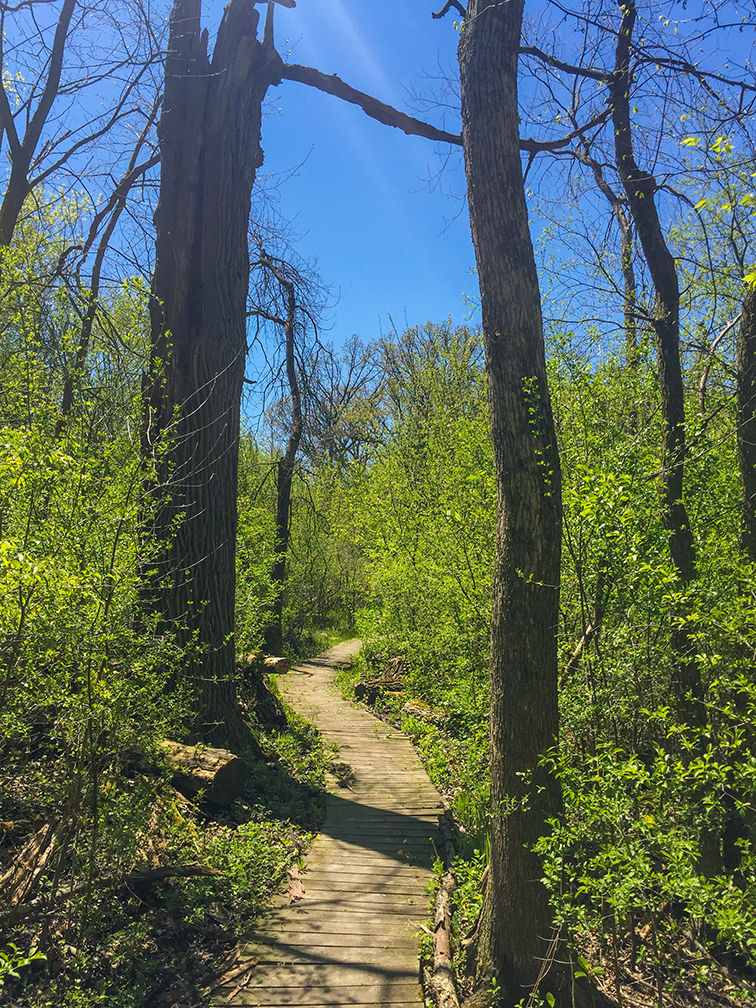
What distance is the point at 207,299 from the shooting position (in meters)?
6.02

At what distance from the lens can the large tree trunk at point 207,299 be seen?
5.66m

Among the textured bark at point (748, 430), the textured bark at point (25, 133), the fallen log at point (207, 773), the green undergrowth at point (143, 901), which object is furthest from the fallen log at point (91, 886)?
the textured bark at point (25, 133)

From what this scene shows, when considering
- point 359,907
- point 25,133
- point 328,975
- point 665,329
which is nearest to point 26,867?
point 328,975

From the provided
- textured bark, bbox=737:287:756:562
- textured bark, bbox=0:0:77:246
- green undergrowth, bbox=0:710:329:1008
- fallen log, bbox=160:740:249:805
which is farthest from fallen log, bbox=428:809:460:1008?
textured bark, bbox=0:0:77:246

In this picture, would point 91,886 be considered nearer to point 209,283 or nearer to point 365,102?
point 209,283

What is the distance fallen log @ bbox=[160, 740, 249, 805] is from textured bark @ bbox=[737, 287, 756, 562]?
14.4 ft

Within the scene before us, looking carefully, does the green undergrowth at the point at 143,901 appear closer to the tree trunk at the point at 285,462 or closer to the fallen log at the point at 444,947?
the fallen log at the point at 444,947

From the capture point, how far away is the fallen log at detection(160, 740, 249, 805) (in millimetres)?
4887

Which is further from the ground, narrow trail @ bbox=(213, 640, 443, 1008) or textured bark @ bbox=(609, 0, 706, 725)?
textured bark @ bbox=(609, 0, 706, 725)

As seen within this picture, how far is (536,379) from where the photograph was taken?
11.7ft

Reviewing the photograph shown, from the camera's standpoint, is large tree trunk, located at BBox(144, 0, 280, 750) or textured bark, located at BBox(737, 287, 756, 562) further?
large tree trunk, located at BBox(144, 0, 280, 750)

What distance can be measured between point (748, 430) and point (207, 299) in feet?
15.9

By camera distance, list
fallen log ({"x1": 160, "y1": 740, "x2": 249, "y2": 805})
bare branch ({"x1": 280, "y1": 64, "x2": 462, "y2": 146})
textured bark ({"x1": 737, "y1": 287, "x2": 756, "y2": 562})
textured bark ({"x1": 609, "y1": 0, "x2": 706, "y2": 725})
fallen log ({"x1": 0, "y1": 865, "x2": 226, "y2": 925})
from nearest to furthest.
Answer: fallen log ({"x1": 0, "y1": 865, "x2": 226, "y2": 925})
textured bark ({"x1": 609, "y1": 0, "x2": 706, "y2": 725})
textured bark ({"x1": 737, "y1": 287, "x2": 756, "y2": 562})
fallen log ({"x1": 160, "y1": 740, "x2": 249, "y2": 805})
bare branch ({"x1": 280, "y1": 64, "x2": 462, "y2": 146})

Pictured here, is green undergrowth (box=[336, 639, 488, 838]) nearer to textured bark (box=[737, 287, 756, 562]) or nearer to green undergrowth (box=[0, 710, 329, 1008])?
green undergrowth (box=[0, 710, 329, 1008])
